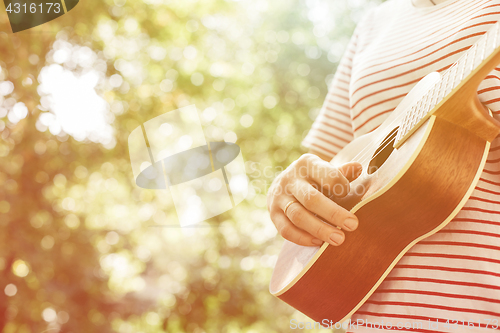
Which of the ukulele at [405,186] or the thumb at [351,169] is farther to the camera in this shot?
the thumb at [351,169]

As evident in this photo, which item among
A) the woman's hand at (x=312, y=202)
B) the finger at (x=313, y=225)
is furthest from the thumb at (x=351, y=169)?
the finger at (x=313, y=225)

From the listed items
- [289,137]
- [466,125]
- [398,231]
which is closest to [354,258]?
[398,231]

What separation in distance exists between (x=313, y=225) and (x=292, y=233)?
0.21 feet

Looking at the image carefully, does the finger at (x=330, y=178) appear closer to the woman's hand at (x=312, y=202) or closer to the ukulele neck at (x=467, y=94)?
the woman's hand at (x=312, y=202)

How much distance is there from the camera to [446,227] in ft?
1.90

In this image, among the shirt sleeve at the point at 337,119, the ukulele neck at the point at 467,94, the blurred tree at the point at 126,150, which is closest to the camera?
the ukulele neck at the point at 467,94

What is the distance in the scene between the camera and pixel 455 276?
0.54m

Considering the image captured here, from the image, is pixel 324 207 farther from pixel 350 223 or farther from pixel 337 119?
pixel 337 119

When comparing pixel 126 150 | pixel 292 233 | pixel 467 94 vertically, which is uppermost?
pixel 467 94

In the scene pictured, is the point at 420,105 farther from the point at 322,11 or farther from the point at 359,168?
the point at 322,11

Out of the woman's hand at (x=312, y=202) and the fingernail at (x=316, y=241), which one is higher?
the woman's hand at (x=312, y=202)

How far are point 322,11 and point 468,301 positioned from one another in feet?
7.55

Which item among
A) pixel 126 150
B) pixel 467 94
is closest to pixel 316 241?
pixel 467 94

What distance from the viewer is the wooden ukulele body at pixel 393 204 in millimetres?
496
